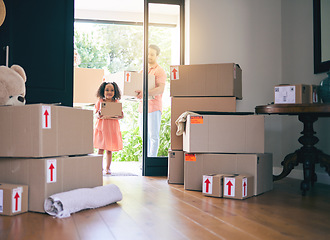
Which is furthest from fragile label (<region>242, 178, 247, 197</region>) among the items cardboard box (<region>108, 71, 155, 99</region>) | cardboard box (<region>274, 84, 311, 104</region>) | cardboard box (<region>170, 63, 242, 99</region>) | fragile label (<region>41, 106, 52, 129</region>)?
cardboard box (<region>108, 71, 155, 99</region>)

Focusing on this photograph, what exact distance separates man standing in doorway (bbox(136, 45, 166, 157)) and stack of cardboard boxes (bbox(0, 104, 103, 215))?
1.73 metres

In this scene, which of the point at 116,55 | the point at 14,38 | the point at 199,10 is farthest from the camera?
the point at 116,55

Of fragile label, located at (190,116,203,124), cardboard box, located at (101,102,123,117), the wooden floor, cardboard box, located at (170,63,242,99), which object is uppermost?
cardboard box, located at (170,63,242,99)

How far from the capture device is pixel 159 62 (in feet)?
13.4

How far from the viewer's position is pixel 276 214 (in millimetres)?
2090

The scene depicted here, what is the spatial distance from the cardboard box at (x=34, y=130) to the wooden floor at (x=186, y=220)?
0.37 meters

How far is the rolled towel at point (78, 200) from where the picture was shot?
2004 millimetres

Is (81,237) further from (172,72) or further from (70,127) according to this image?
(172,72)

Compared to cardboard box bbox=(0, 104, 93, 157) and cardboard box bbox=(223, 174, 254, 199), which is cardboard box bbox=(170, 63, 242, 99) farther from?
cardboard box bbox=(0, 104, 93, 157)

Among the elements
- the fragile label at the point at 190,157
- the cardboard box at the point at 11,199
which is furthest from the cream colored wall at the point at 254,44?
the cardboard box at the point at 11,199

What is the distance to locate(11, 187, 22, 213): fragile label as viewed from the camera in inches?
79.2

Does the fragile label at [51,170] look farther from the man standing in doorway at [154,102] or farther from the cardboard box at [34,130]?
the man standing in doorway at [154,102]

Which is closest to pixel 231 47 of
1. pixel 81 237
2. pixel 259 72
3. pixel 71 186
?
pixel 259 72

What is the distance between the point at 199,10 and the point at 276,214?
8.01 feet
